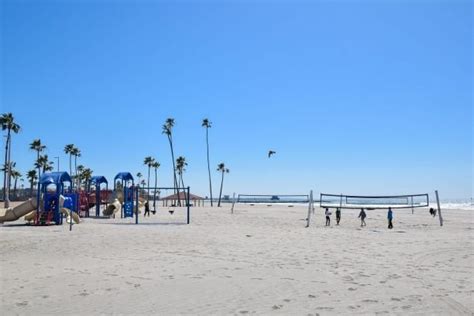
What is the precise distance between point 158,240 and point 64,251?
3756mm

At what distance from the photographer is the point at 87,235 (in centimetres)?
1655

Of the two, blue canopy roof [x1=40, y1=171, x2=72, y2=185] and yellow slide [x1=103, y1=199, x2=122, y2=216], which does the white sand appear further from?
yellow slide [x1=103, y1=199, x2=122, y2=216]

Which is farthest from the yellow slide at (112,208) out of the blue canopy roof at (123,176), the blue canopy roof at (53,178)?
the blue canopy roof at (53,178)

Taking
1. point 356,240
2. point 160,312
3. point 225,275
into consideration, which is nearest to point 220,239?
point 356,240

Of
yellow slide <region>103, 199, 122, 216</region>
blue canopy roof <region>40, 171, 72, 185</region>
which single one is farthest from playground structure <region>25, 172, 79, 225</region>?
yellow slide <region>103, 199, 122, 216</region>

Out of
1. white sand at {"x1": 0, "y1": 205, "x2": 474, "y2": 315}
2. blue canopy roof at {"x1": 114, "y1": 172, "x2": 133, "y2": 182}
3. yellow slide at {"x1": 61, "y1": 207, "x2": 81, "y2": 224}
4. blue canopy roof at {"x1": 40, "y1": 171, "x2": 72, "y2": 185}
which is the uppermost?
blue canopy roof at {"x1": 114, "y1": 172, "x2": 133, "y2": 182}

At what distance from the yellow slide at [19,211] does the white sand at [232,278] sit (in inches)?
424

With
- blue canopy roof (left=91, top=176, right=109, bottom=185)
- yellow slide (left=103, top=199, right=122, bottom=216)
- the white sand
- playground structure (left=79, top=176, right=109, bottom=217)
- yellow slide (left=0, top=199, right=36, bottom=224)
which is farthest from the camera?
blue canopy roof (left=91, top=176, right=109, bottom=185)

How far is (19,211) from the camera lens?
24.5 m

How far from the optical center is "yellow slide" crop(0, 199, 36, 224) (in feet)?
79.1

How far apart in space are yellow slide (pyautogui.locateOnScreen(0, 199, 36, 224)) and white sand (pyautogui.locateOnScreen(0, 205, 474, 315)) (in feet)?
35.4

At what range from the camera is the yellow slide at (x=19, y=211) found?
2412cm

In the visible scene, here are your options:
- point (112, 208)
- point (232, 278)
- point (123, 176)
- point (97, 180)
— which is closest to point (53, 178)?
point (112, 208)

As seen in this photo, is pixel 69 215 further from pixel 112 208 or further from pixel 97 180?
pixel 97 180
